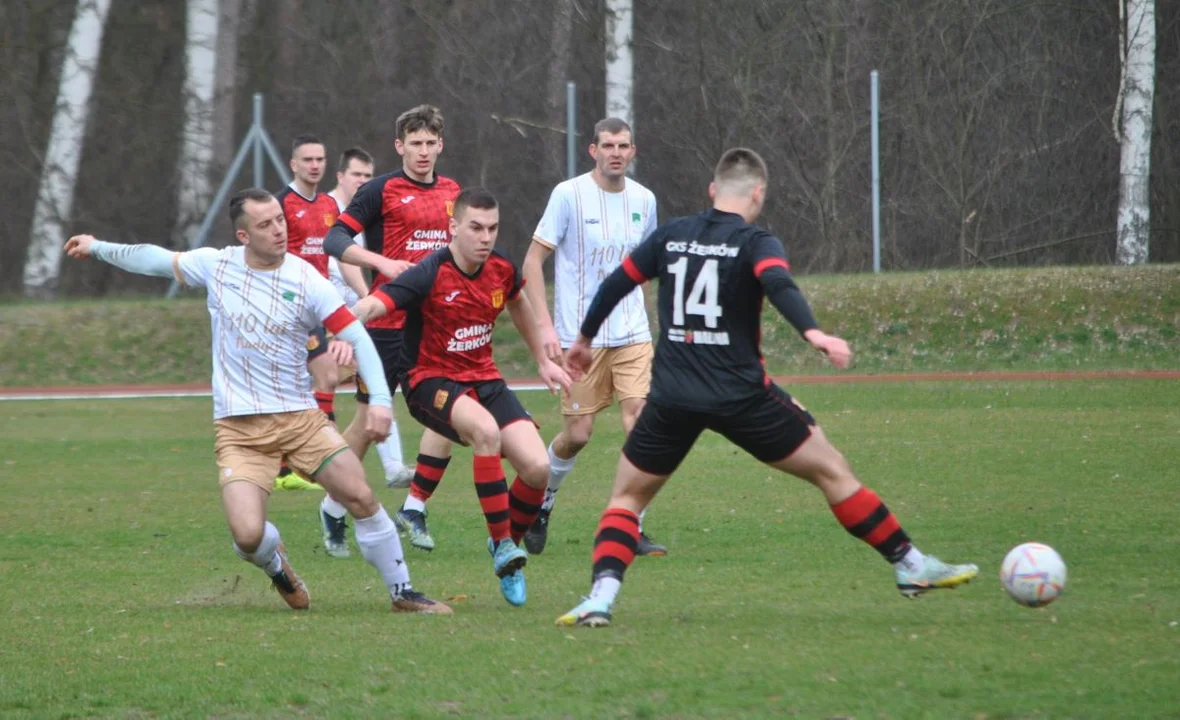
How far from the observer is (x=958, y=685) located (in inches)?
194

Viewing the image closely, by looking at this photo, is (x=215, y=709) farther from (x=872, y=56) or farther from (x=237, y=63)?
(x=237, y=63)

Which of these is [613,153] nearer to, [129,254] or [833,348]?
[129,254]

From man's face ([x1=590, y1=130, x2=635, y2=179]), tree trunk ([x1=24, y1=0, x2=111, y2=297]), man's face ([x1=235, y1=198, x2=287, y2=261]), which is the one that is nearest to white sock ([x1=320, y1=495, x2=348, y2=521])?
man's face ([x1=235, y1=198, x2=287, y2=261])

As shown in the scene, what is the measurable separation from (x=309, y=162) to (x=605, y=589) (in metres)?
6.17

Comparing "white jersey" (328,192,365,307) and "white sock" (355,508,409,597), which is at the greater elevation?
"white jersey" (328,192,365,307)

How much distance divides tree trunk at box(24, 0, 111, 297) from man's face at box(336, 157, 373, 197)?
15.0 metres

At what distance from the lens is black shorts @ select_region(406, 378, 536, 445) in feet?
24.0

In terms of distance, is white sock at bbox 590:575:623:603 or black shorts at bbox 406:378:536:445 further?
black shorts at bbox 406:378:536:445

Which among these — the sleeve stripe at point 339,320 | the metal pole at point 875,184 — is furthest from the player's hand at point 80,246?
→ the metal pole at point 875,184

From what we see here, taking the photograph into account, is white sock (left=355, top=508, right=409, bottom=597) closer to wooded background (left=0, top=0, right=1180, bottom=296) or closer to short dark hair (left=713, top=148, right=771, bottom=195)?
short dark hair (left=713, top=148, right=771, bottom=195)

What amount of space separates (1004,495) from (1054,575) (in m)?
3.73

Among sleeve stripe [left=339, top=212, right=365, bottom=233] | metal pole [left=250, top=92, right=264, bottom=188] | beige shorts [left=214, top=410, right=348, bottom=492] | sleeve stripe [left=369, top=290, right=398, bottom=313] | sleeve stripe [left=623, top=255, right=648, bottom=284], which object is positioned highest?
metal pole [left=250, top=92, right=264, bottom=188]

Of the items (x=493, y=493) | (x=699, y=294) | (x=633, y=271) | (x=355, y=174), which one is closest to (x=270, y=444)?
(x=493, y=493)

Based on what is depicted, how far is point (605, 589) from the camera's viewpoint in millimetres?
6059
